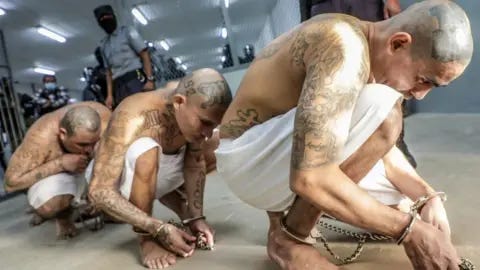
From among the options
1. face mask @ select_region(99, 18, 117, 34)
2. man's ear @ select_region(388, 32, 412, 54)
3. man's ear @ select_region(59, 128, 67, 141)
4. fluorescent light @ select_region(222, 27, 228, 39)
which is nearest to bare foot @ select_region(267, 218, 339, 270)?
man's ear @ select_region(388, 32, 412, 54)

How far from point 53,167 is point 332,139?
68.7 inches

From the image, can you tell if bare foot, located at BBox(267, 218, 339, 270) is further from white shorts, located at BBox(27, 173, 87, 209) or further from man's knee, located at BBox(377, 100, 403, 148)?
white shorts, located at BBox(27, 173, 87, 209)

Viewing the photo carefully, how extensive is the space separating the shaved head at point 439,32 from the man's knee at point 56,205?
71.5 inches

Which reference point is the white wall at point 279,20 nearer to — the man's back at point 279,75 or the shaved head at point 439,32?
the man's back at point 279,75

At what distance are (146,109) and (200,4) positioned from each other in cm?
428

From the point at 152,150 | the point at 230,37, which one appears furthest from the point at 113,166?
the point at 230,37

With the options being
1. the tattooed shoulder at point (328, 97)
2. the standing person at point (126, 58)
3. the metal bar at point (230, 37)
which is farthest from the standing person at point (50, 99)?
the tattooed shoulder at point (328, 97)

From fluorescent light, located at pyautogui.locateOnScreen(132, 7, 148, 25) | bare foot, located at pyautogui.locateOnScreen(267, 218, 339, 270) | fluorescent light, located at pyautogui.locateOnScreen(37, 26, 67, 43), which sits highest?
fluorescent light, located at pyautogui.locateOnScreen(37, 26, 67, 43)

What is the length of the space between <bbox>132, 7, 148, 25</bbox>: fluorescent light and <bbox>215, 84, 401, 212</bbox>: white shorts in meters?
4.06

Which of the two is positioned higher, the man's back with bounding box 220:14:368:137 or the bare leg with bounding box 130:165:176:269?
the man's back with bounding box 220:14:368:137

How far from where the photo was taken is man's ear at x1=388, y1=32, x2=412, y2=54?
1.07 metres

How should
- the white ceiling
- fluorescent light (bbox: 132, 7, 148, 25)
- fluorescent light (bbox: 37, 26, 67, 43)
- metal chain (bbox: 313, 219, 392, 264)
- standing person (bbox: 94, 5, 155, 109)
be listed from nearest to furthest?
metal chain (bbox: 313, 219, 392, 264) → standing person (bbox: 94, 5, 155, 109) → the white ceiling → fluorescent light (bbox: 132, 7, 148, 25) → fluorescent light (bbox: 37, 26, 67, 43)

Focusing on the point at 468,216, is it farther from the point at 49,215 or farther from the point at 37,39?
the point at 37,39

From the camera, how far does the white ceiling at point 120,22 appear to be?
491 centimetres
